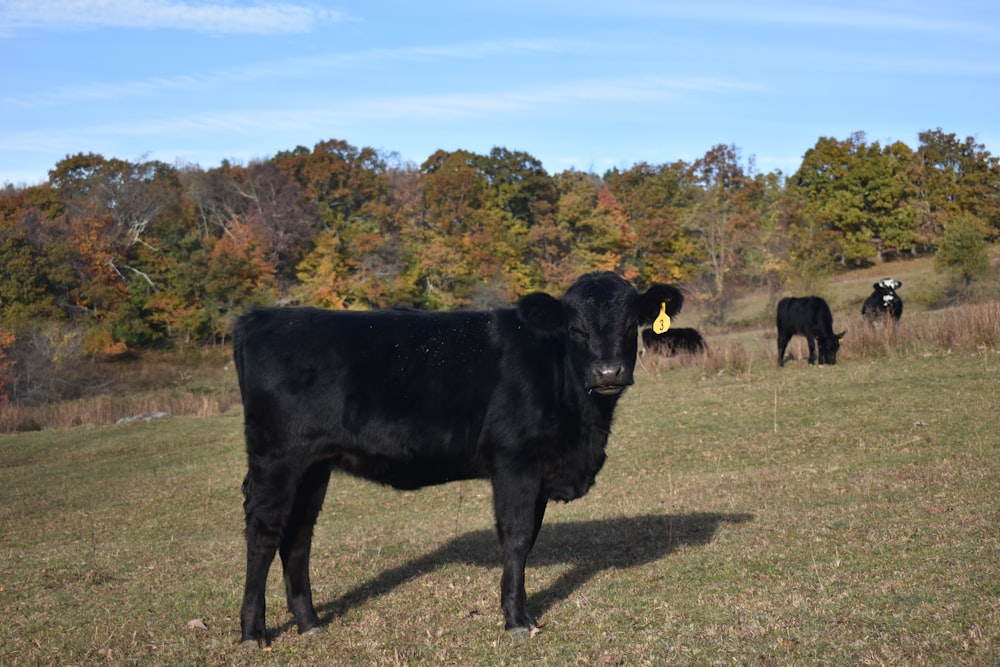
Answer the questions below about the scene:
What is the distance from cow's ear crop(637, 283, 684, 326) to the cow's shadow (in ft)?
7.05

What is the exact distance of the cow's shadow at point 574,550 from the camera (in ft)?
25.9

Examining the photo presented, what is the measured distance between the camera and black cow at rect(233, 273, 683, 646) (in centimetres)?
699

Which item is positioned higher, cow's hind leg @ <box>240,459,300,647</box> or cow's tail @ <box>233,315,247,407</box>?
cow's tail @ <box>233,315,247,407</box>

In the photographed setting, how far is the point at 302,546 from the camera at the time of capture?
24.2ft

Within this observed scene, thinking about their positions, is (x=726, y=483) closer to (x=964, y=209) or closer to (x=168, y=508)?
(x=168, y=508)

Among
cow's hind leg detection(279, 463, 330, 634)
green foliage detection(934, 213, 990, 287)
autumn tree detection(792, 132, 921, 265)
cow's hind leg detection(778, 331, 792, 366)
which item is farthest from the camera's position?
autumn tree detection(792, 132, 921, 265)

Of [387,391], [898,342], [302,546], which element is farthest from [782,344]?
[302,546]

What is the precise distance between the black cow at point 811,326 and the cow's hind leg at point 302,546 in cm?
2106

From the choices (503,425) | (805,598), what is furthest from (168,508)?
(805,598)

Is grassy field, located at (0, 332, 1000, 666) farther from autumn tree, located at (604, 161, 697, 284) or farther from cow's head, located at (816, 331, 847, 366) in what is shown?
autumn tree, located at (604, 161, 697, 284)

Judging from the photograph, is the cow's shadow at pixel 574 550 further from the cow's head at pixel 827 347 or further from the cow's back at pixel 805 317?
the cow's back at pixel 805 317

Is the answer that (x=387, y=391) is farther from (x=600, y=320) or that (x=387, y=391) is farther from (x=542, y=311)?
(x=600, y=320)

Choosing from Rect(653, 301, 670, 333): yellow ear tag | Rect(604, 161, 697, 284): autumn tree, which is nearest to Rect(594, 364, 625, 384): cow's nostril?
Rect(653, 301, 670, 333): yellow ear tag

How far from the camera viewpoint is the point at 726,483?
43.0 ft
